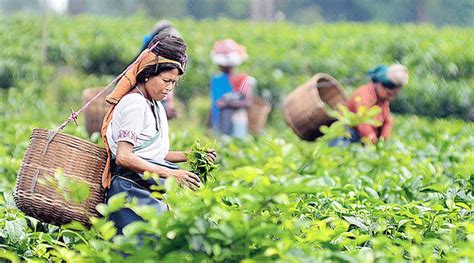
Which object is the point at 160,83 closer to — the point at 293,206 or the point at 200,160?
the point at 200,160

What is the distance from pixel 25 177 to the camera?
4629mm

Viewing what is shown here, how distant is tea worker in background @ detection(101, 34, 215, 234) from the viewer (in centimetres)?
457

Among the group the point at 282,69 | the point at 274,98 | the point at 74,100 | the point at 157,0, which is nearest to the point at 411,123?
the point at 274,98

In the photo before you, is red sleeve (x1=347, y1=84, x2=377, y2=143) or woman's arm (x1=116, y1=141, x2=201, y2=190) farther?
red sleeve (x1=347, y1=84, x2=377, y2=143)

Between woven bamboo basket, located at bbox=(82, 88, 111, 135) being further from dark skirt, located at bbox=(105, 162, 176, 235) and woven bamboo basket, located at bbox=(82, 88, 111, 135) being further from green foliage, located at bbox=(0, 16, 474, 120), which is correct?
green foliage, located at bbox=(0, 16, 474, 120)

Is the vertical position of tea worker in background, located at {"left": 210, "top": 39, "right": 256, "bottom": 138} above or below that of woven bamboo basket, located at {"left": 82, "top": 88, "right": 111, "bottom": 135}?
below

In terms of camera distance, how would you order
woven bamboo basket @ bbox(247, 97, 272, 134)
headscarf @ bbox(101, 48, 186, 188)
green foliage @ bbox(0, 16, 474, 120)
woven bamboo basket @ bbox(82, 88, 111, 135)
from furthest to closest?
green foliage @ bbox(0, 16, 474, 120) < woven bamboo basket @ bbox(247, 97, 272, 134) < woven bamboo basket @ bbox(82, 88, 111, 135) < headscarf @ bbox(101, 48, 186, 188)

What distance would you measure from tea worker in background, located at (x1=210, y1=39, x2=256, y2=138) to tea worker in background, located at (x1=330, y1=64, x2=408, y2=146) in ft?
8.41

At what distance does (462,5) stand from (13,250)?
21.2m

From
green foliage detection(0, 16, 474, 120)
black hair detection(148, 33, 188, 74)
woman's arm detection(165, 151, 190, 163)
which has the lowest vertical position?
green foliage detection(0, 16, 474, 120)

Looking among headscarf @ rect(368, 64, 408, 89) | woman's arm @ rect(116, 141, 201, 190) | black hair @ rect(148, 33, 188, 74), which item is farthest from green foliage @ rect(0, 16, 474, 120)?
woman's arm @ rect(116, 141, 201, 190)

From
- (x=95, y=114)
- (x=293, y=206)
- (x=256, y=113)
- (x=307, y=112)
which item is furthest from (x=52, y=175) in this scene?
(x=256, y=113)

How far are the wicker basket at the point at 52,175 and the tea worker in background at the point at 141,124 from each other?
0.21ft

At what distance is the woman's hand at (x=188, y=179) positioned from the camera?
14.6 feet
